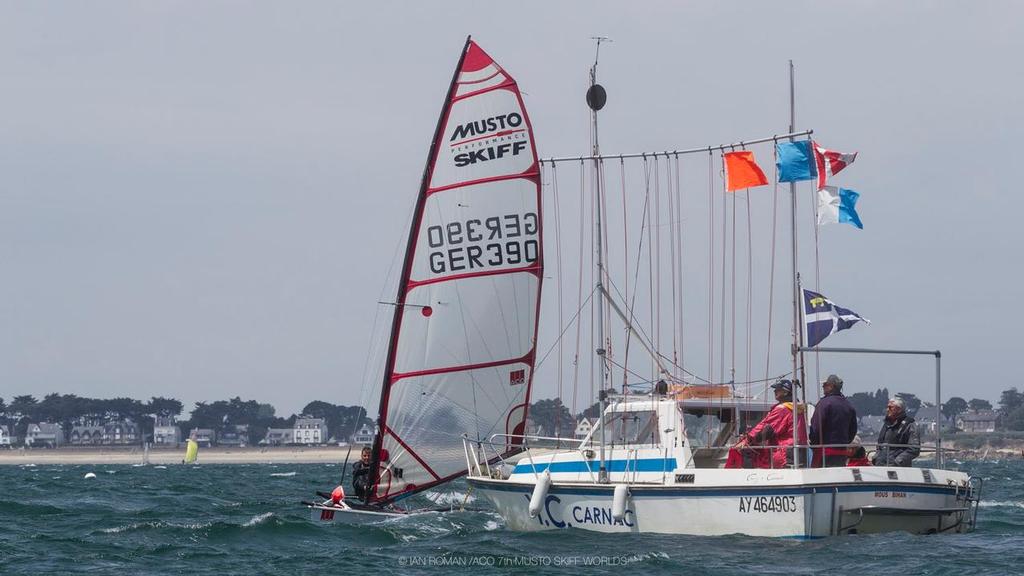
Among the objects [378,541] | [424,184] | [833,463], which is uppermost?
[424,184]

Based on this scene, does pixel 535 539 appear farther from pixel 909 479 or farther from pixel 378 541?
pixel 909 479

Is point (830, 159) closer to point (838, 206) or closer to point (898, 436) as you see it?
point (838, 206)

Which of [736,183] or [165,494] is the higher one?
[736,183]

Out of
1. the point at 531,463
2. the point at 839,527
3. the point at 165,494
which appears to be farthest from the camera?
the point at 165,494

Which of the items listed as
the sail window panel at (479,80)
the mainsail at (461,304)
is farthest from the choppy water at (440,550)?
the sail window panel at (479,80)

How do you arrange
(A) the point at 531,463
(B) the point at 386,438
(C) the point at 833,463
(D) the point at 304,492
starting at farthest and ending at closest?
(D) the point at 304,492
(B) the point at 386,438
(A) the point at 531,463
(C) the point at 833,463

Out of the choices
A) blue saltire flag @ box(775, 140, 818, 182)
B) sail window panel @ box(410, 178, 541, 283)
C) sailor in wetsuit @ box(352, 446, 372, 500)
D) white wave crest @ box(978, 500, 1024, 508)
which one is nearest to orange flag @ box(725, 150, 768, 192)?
blue saltire flag @ box(775, 140, 818, 182)

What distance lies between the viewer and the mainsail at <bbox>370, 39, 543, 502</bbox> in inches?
1156

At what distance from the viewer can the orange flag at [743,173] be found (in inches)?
934

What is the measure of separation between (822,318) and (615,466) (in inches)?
164

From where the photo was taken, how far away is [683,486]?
72.2 ft

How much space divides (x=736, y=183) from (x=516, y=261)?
23.9 ft

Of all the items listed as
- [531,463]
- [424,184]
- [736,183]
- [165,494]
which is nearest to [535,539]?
[531,463]

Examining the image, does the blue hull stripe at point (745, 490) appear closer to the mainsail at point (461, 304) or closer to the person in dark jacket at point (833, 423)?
the person in dark jacket at point (833, 423)
